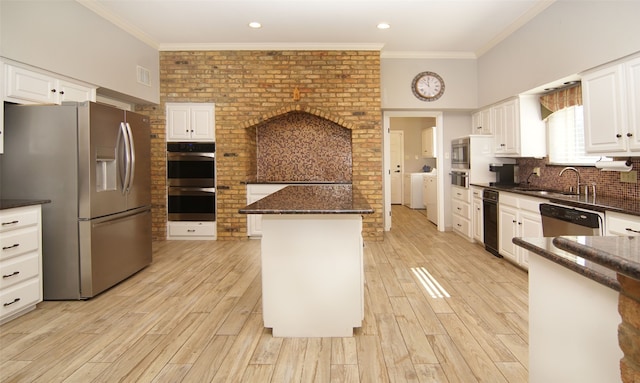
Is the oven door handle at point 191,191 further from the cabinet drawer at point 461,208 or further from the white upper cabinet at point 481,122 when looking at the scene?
the white upper cabinet at point 481,122

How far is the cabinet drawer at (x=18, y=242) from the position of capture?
8.36 ft

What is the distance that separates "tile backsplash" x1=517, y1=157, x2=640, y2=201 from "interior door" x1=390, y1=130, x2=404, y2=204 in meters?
4.68

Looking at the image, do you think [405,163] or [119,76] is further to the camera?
[405,163]

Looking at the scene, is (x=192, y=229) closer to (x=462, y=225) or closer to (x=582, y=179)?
(x=462, y=225)

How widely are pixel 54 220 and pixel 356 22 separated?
3.86 metres

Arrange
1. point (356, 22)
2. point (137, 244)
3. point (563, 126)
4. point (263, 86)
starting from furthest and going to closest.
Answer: point (263, 86), point (356, 22), point (563, 126), point (137, 244)

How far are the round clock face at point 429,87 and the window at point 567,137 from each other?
1756mm

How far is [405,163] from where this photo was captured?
9.61 metres

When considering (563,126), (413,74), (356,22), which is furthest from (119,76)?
(563,126)

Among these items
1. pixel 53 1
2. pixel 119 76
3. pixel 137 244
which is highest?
pixel 53 1

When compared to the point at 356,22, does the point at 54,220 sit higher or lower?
lower

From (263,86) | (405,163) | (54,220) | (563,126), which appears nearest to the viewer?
(54,220)

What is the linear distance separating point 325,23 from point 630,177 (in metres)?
3.58

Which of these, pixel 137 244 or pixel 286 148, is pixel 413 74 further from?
pixel 137 244
